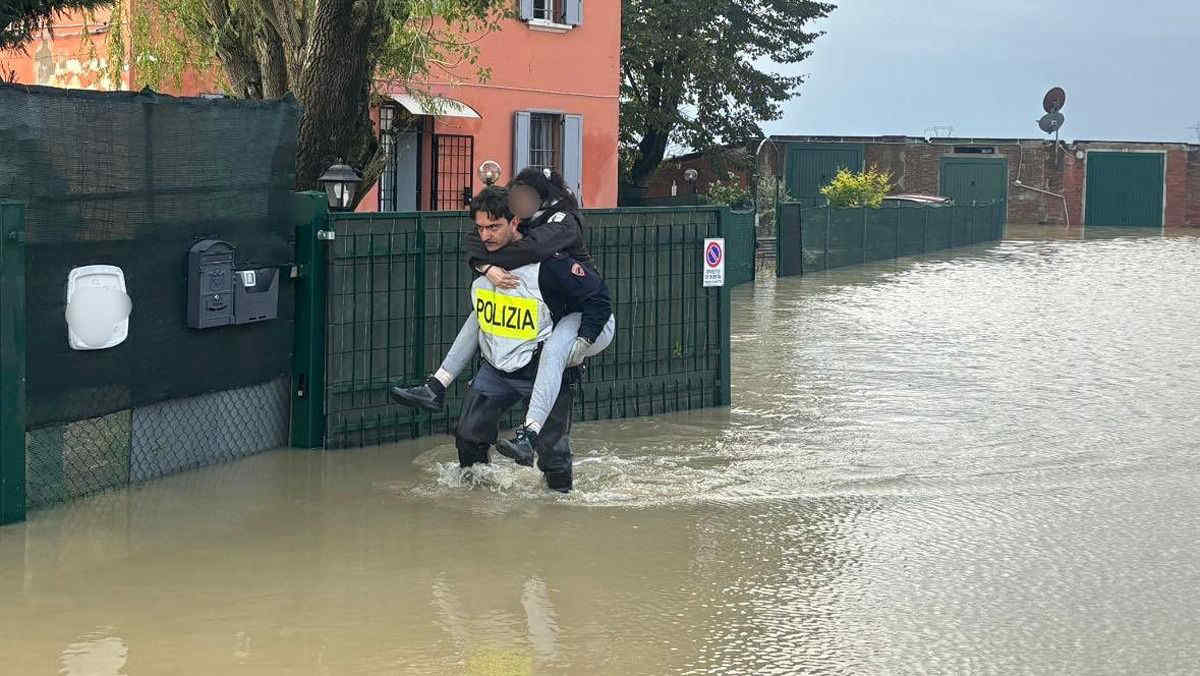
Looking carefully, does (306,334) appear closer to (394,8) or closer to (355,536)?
(355,536)

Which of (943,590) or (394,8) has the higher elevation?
(394,8)

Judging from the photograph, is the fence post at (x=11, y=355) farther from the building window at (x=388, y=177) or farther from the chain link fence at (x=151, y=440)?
the building window at (x=388, y=177)

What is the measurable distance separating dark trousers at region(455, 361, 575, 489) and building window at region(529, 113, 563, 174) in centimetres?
1910

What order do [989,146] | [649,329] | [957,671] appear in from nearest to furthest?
[957,671] → [649,329] → [989,146]

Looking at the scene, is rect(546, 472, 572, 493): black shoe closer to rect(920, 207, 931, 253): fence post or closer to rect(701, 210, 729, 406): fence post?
rect(701, 210, 729, 406): fence post

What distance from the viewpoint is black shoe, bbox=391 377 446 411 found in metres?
9.02

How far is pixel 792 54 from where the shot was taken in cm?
4650

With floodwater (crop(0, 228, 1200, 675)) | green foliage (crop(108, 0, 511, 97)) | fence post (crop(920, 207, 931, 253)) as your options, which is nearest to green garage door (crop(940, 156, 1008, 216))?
fence post (crop(920, 207, 931, 253))

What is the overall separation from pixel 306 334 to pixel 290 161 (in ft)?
3.35

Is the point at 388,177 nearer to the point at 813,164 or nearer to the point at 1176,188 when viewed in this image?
the point at 813,164

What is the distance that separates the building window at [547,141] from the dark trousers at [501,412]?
62.7 ft

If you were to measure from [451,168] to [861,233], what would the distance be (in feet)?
27.4

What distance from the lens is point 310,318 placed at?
33.0 ft

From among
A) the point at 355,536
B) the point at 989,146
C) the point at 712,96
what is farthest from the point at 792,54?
the point at 355,536
